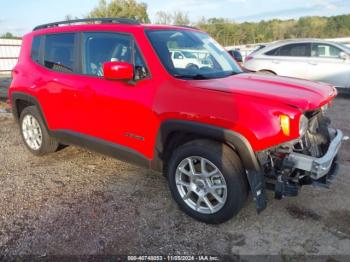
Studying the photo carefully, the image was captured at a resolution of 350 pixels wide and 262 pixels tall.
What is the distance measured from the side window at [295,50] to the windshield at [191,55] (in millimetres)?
6084

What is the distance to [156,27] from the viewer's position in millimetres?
3969

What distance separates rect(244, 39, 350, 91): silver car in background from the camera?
371 inches

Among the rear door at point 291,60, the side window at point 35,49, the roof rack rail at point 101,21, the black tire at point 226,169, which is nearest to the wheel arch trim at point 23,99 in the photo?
the side window at point 35,49

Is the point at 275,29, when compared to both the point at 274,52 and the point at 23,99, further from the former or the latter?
the point at 23,99

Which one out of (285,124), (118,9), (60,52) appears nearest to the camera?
(285,124)

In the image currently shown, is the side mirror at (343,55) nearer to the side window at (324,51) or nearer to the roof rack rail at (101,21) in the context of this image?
the side window at (324,51)

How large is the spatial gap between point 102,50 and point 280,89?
2025 mm

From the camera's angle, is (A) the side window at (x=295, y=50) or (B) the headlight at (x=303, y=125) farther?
(A) the side window at (x=295, y=50)

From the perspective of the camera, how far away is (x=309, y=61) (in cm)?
966

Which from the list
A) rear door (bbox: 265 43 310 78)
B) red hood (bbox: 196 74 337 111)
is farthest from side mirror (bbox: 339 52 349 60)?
red hood (bbox: 196 74 337 111)

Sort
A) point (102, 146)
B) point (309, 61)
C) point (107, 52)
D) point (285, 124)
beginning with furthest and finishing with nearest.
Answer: point (309, 61) < point (102, 146) < point (107, 52) < point (285, 124)

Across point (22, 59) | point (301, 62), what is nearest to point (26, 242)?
point (22, 59)

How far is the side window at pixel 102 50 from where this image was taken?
3.82 meters

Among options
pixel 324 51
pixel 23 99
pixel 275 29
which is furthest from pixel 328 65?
pixel 275 29
